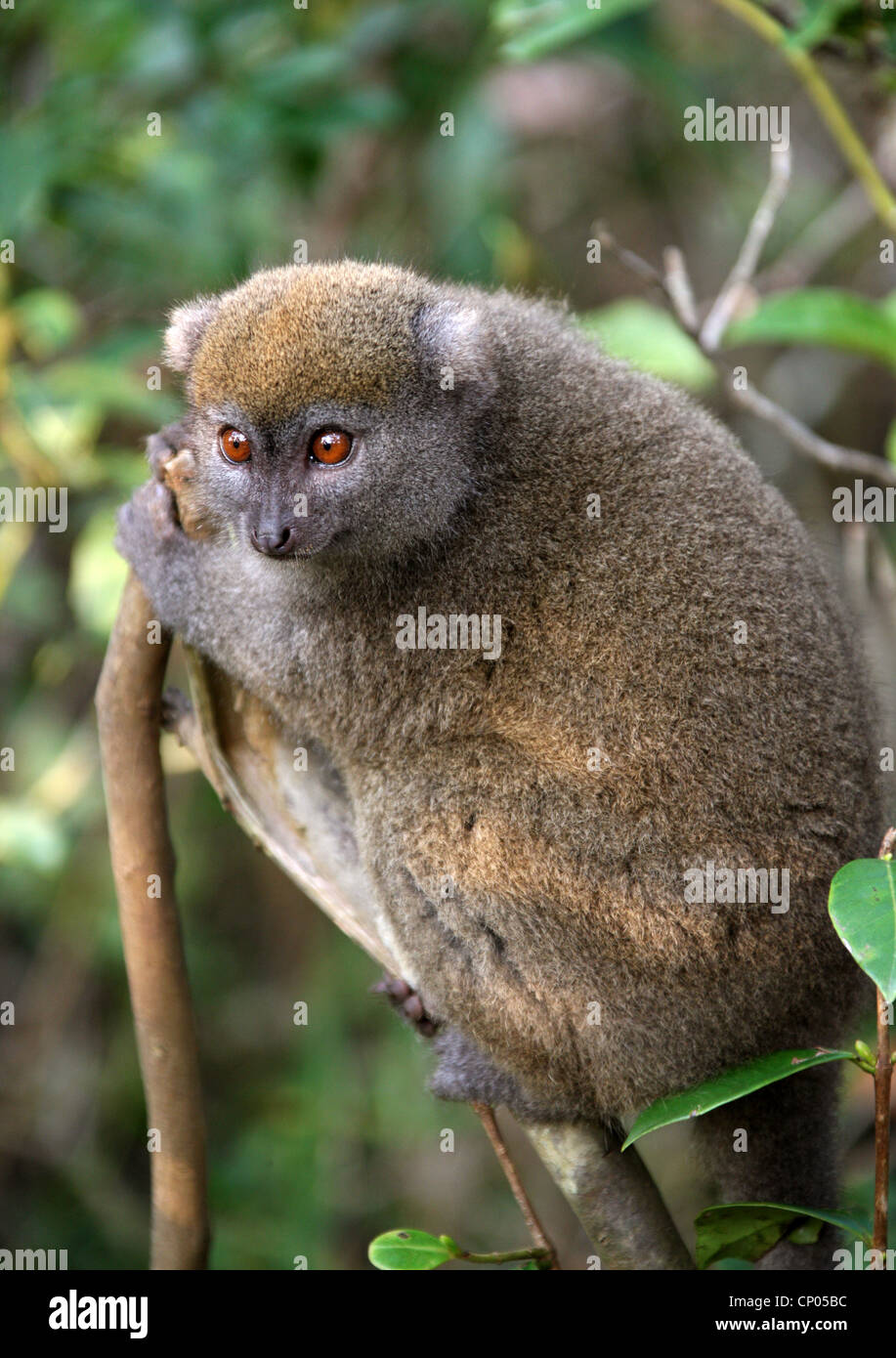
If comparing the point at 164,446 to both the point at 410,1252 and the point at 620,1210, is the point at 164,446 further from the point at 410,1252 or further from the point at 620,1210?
the point at 620,1210

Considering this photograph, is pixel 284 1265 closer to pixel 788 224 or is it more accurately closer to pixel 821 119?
pixel 788 224

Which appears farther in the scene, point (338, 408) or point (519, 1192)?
point (338, 408)

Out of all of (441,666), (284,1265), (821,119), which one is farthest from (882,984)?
(821,119)

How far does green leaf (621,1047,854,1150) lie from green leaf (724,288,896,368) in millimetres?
2810

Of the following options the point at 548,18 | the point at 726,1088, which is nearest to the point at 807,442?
the point at 548,18

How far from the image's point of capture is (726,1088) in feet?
12.6

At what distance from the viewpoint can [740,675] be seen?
4621mm

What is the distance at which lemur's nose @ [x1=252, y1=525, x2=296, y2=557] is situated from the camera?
4.71m

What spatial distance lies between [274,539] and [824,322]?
2.36 meters

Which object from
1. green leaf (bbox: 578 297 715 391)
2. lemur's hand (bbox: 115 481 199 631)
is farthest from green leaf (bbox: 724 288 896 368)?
lemur's hand (bbox: 115 481 199 631)

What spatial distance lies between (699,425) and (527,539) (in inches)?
29.6

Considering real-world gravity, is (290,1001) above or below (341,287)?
below

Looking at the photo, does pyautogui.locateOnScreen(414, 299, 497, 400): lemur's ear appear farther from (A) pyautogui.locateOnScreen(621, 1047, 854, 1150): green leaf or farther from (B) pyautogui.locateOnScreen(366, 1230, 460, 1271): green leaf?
(B) pyautogui.locateOnScreen(366, 1230, 460, 1271): green leaf

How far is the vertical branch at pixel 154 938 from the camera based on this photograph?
461cm
